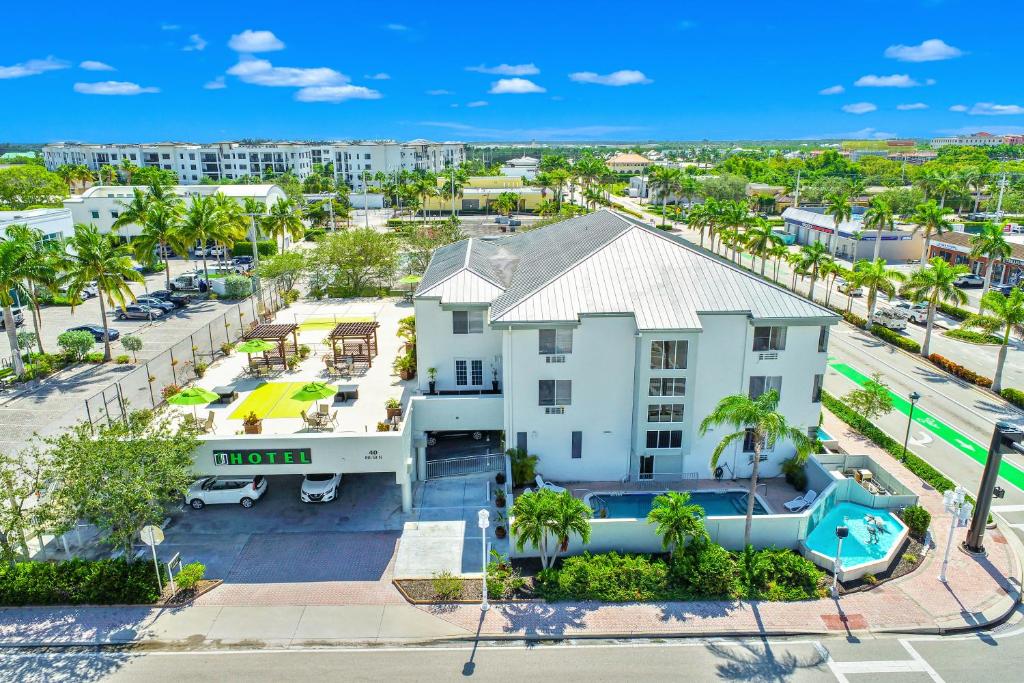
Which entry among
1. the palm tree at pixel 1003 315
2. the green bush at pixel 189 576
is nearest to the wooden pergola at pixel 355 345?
the green bush at pixel 189 576

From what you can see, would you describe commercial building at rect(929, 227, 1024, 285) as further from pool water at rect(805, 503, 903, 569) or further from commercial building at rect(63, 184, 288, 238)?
commercial building at rect(63, 184, 288, 238)

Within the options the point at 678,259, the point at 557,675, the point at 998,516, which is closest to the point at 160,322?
the point at 678,259

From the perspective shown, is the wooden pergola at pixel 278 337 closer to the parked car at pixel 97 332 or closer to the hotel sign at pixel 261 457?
the hotel sign at pixel 261 457

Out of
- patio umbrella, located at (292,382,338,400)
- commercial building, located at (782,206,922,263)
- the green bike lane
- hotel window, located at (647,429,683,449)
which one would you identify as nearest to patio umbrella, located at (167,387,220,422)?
patio umbrella, located at (292,382,338,400)

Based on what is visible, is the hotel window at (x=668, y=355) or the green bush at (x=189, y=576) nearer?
the green bush at (x=189, y=576)

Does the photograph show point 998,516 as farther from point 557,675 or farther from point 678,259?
point 557,675

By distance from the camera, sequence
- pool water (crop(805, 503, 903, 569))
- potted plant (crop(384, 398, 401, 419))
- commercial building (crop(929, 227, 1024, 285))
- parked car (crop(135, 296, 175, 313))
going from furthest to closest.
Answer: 1. commercial building (crop(929, 227, 1024, 285))
2. parked car (crop(135, 296, 175, 313))
3. potted plant (crop(384, 398, 401, 419))
4. pool water (crop(805, 503, 903, 569))
